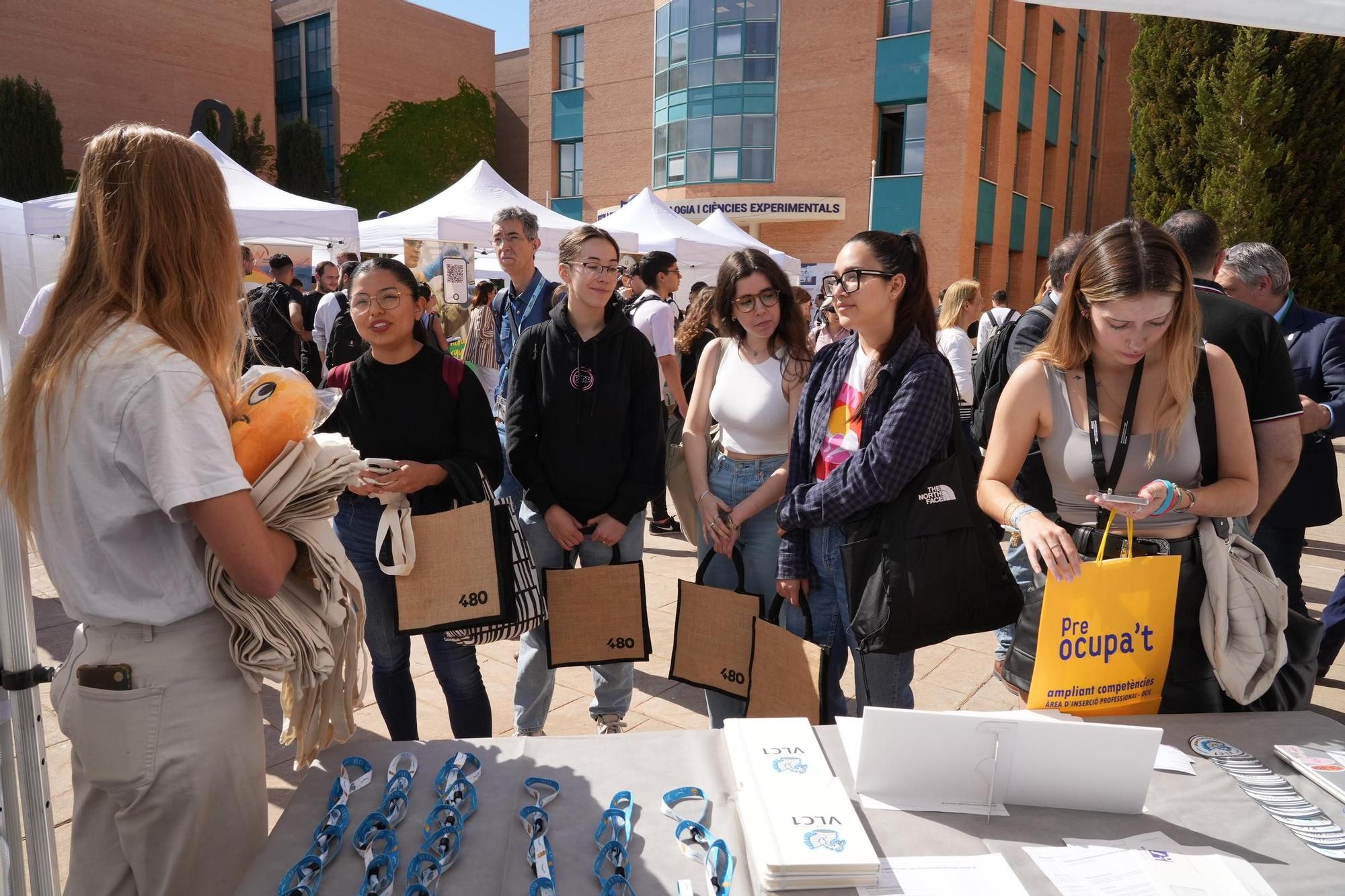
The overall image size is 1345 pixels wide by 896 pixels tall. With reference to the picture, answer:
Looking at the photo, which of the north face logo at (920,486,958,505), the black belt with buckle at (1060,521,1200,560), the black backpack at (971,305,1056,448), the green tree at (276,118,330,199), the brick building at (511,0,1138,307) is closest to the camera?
the black belt with buckle at (1060,521,1200,560)

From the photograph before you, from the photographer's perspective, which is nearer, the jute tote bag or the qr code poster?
the jute tote bag

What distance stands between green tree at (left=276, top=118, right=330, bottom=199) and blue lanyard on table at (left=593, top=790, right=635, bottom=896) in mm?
36922

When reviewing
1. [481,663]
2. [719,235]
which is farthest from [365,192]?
[481,663]

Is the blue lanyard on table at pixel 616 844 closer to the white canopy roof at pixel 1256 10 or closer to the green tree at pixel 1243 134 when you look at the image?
the white canopy roof at pixel 1256 10

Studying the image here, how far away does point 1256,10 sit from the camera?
161 cm

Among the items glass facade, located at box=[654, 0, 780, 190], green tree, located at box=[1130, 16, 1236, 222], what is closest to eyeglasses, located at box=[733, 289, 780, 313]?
green tree, located at box=[1130, 16, 1236, 222]

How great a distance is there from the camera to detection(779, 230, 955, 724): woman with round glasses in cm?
225

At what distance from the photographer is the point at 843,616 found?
245 cm

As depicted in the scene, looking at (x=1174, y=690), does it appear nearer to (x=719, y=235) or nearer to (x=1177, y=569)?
(x=1177, y=569)

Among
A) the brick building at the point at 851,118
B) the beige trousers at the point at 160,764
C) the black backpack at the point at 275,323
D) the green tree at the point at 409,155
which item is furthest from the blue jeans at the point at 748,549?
the green tree at the point at 409,155

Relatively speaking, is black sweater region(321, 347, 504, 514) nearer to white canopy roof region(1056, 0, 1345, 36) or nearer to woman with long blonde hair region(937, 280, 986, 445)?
white canopy roof region(1056, 0, 1345, 36)

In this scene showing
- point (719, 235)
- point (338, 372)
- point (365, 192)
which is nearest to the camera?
point (338, 372)

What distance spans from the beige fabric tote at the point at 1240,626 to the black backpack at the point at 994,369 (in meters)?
1.66

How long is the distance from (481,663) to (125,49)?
3803cm
